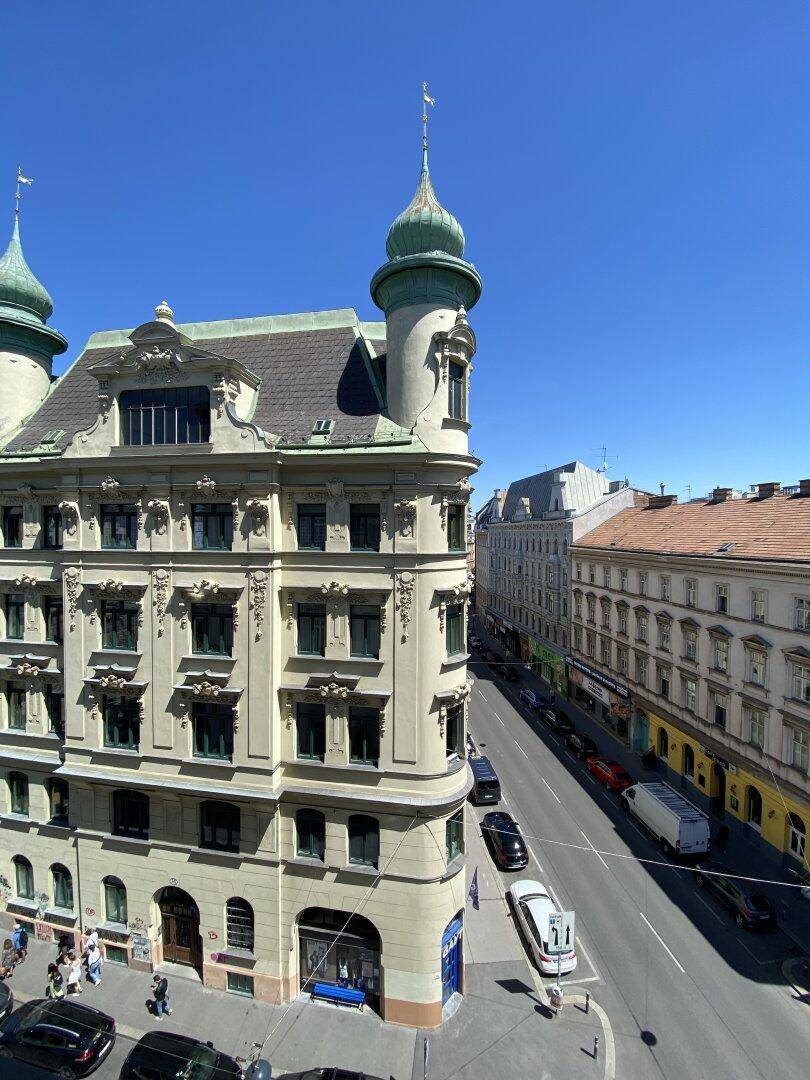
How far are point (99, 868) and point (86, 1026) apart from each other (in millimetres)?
5595

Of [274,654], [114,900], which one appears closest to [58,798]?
[114,900]

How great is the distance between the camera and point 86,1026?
1858cm

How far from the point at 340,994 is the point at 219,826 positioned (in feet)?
26.3

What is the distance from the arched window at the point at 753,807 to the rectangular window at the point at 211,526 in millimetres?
Answer: 34700

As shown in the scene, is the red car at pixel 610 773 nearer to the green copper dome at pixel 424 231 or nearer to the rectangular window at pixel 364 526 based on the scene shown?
the rectangular window at pixel 364 526

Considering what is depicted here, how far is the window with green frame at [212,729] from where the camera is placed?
21.4 metres

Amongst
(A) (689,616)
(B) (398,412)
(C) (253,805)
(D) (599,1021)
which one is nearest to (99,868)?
(C) (253,805)

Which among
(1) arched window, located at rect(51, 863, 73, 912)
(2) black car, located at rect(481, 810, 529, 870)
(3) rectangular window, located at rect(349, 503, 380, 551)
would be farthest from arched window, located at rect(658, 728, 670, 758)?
(1) arched window, located at rect(51, 863, 73, 912)

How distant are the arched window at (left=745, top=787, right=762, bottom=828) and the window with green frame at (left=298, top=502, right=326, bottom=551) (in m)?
31.7

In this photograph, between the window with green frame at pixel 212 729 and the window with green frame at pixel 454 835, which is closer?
the window with green frame at pixel 454 835

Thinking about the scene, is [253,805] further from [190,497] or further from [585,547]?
[585,547]

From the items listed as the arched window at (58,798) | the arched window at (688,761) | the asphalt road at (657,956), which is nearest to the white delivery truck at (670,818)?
the asphalt road at (657,956)

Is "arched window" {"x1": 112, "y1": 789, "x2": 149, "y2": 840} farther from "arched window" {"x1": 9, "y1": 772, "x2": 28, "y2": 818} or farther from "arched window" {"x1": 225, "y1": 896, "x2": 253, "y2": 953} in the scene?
"arched window" {"x1": 9, "y1": 772, "x2": 28, "y2": 818}

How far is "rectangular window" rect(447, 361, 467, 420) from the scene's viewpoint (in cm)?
2170
